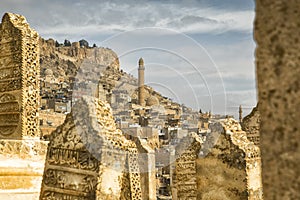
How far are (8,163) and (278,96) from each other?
15.5 ft

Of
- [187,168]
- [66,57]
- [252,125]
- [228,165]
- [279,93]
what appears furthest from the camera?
[66,57]

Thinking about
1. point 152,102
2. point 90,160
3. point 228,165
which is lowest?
point 228,165

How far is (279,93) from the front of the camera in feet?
5.63

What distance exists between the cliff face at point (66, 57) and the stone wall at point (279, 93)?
78.9 metres

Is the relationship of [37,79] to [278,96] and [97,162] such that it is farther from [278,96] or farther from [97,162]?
[278,96]

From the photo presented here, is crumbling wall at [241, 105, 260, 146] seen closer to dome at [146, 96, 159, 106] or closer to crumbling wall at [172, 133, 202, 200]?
crumbling wall at [172, 133, 202, 200]

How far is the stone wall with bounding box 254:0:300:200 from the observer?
1.67 m

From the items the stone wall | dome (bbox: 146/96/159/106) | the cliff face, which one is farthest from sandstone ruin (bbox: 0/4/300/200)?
the cliff face

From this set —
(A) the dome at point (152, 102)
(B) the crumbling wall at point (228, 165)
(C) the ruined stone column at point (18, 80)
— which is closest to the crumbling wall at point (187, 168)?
(B) the crumbling wall at point (228, 165)

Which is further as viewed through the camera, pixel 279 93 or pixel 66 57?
pixel 66 57

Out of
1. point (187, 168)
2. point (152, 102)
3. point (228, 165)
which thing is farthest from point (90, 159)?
point (152, 102)

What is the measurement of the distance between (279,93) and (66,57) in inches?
4570

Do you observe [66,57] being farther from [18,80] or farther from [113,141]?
[113,141]

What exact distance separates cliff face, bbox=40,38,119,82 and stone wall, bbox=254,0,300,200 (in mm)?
78927
